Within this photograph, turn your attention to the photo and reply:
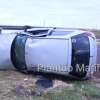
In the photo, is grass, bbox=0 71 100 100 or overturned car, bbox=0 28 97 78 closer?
grass, bbox=0 71 100 100

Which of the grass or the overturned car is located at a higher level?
the overturned car

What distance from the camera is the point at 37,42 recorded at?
1196cm

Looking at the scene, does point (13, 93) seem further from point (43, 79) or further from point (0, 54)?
point (0, 54)

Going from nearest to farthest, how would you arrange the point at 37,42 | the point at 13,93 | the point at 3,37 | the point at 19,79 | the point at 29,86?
the point at 13,93 < the point at 29,86 < the point at 19,79 < the point at 37,42 < the point at 3,37

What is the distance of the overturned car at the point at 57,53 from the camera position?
457 inches

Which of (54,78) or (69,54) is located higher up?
(69,54)

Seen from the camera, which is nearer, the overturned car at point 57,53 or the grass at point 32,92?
the grass at point 32,92

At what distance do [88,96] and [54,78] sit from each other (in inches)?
105

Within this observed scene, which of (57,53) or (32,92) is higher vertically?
(57,53)

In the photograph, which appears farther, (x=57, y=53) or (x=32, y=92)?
(x=57, y=53)

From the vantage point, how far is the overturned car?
11617 millimetres

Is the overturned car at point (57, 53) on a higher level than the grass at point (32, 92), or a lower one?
higher

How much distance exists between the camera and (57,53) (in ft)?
37.9

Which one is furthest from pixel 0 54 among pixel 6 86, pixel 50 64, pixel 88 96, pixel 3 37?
pixel 88 96
